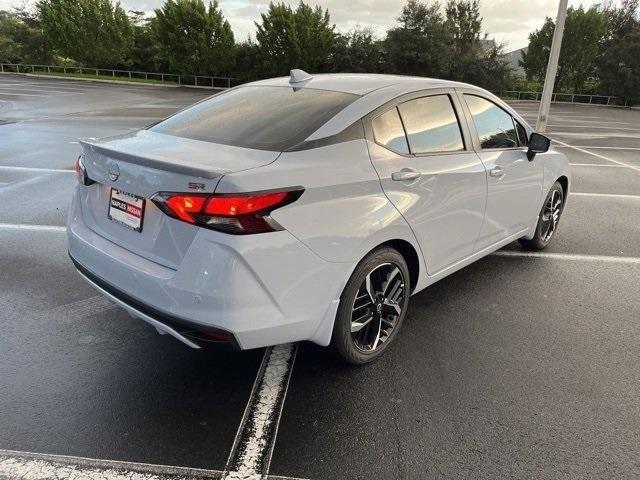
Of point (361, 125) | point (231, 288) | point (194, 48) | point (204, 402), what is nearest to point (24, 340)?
point (204, 402)

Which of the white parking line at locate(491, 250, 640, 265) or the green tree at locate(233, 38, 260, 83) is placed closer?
the white parking line at locate(491, 250, 640, 265)

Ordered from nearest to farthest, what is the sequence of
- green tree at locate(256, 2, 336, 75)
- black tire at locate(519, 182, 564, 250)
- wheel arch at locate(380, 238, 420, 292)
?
wheel arch at locate(380, 238, 420, 292) < black tire at locate(519, 182, 564, 250) < green tree at locate(256, 2, 336, 75)

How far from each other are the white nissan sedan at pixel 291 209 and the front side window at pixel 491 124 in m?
0.03

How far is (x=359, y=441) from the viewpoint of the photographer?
2402 millimetres

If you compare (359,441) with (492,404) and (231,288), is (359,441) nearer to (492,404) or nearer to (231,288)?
(492,404)

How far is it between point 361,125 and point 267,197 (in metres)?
0.86

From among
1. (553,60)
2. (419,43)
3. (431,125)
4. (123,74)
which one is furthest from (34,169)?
(123,74)

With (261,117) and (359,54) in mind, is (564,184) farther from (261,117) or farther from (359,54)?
(359,54)

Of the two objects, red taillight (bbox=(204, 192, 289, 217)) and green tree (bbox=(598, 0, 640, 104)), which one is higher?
green tree (bbox=(598, 0, 640, 104))

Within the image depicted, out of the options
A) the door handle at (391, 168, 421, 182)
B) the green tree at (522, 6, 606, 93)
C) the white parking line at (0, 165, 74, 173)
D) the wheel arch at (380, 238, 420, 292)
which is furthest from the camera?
the green tree at (522, 6, 606, 93)

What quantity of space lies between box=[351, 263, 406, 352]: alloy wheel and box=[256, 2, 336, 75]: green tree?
4054cm

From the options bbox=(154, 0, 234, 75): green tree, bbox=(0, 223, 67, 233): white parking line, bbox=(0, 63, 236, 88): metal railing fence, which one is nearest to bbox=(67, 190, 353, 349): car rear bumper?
bbox=(0, 223, 67, 233): white parking line

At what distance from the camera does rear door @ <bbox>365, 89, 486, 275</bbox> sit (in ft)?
9.48

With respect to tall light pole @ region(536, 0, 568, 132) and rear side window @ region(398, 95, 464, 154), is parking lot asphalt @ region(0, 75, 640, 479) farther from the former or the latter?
tall light pole @ region(536, 0, 568, 132)
